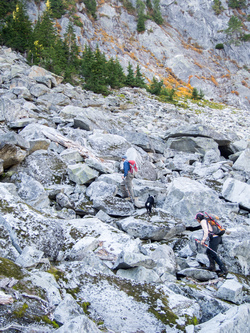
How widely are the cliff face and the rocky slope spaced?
4862cm

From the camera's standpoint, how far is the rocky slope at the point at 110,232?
370cm

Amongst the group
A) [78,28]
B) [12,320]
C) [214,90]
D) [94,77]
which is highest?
[78,28]

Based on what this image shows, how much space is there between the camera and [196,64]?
7012cm

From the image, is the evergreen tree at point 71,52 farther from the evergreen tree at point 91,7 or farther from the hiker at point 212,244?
the hiker at point 212,244

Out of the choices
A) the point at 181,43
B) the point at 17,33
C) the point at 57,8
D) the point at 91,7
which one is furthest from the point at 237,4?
the point at 17,33

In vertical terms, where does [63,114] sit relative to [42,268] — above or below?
above

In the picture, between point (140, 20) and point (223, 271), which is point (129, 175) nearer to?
point (223, 271)

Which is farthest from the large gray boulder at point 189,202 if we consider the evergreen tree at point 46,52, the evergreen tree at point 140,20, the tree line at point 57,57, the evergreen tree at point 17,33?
the evergreen tree at point 140,20

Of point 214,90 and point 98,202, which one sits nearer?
point 98,202

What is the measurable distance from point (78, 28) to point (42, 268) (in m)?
69.0

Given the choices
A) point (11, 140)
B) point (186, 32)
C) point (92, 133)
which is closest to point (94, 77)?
point (92, 133)

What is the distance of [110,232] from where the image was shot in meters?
6.66

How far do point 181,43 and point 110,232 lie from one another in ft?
280

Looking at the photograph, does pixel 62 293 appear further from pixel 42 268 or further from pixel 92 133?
pixel 92 133
